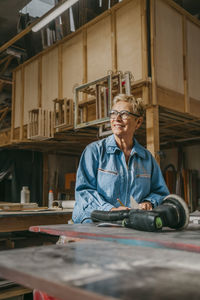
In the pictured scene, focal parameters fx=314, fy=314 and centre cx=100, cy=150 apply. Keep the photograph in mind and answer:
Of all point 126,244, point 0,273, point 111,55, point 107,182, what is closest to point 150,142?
point 111,55

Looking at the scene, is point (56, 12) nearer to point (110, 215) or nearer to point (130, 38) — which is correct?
point (130, 38)

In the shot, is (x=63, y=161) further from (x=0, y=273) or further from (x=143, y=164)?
(x=0, y=273)

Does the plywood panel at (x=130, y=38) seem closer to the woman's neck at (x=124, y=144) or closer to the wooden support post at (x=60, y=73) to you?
the wooden support post at (x=60, y=73)

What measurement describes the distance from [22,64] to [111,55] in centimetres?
409

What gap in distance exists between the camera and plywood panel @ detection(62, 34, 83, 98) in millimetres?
7516

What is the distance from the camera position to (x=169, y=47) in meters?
6.39

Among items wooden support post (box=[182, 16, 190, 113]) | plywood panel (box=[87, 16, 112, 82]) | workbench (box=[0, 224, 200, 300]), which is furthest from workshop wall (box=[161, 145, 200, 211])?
workbench (box=[0, 224, 200, 300])

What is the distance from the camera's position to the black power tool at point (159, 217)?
165 centimetres

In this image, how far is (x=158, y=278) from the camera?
809 mm

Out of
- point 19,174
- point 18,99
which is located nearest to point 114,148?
point 18,99

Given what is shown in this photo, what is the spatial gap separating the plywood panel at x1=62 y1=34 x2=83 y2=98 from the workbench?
21.7ft

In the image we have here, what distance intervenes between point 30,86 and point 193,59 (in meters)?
4.78

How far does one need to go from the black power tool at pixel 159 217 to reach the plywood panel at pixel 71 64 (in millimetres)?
5999

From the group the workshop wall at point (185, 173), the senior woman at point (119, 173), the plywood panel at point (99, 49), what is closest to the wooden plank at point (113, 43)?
the plywood panel at point (99, 49)
